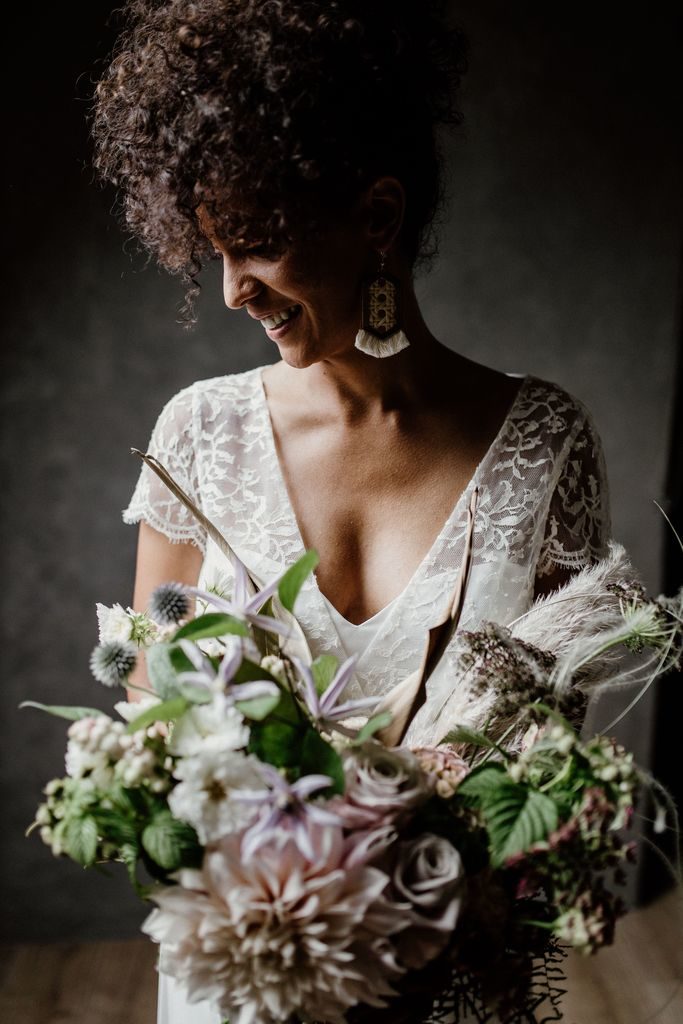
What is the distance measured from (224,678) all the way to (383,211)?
85 centimetres

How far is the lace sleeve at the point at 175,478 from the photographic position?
1.57 m

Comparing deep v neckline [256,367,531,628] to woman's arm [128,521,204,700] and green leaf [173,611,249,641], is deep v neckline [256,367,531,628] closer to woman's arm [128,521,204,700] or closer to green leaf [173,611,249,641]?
woman's arm [128,521,204,700]

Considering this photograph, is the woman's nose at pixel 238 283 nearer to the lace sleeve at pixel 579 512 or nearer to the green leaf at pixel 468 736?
the lace sleeve at pixel 579 512

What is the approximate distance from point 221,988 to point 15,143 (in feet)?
6.38

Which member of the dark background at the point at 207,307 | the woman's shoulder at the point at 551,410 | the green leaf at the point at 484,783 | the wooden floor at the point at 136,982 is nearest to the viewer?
the green leaf at the point at 484,783

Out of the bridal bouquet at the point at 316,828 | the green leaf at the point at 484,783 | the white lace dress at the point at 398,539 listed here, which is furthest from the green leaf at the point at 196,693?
the white lace dress at the point at 398,539

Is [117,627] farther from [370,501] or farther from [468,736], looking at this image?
[370,501]

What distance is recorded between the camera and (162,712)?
729mm

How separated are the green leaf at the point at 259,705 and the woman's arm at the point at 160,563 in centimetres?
88

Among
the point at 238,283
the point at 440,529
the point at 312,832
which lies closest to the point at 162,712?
the point at 312,832

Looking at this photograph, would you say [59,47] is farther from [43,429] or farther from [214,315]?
[43,429]

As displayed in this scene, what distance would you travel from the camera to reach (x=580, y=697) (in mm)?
934

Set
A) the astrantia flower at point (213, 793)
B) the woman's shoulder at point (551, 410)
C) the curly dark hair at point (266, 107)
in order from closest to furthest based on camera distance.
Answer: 1. the astrantia flower at point (213, 793)
2. the curly dark hair at point (266, 107)
3. the woman's shoulder at point (551, 410)

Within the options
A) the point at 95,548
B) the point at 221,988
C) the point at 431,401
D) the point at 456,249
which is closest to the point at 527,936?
the point at 221,988
